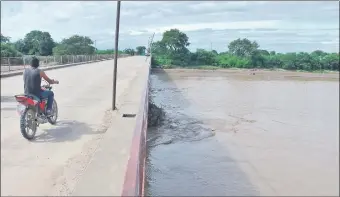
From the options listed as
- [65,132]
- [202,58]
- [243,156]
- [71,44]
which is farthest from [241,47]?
[65,132]

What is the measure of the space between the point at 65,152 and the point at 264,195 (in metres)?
3.75

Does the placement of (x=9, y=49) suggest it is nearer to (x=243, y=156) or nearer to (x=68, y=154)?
(x=68, y=154)

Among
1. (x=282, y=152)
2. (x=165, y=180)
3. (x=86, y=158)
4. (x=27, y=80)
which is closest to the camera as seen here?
(x=27, y=80)

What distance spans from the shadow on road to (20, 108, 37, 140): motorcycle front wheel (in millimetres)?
Result: 139

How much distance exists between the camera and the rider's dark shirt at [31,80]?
4.44m

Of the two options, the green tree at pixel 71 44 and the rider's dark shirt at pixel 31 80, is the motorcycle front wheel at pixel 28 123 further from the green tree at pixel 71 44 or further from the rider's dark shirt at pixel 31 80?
the green tree at pixel 71 44

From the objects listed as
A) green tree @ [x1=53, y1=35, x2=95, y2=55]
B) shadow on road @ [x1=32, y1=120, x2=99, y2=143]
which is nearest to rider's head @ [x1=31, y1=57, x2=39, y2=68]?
green tree @ [x1=53, y1=35, x2=95, y2=55]

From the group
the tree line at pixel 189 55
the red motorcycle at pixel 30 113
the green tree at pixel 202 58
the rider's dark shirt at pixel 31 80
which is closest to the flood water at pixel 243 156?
the red motorcycle at pixel 30 113

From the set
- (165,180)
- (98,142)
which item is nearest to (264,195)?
(165,180)

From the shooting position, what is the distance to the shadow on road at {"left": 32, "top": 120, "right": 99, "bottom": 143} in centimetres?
565

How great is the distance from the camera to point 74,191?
11.7ft

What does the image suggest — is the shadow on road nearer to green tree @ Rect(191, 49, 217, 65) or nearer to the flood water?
the flood water

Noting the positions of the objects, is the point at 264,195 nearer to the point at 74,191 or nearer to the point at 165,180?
the point at 165,180

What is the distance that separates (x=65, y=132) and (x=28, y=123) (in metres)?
1.09
